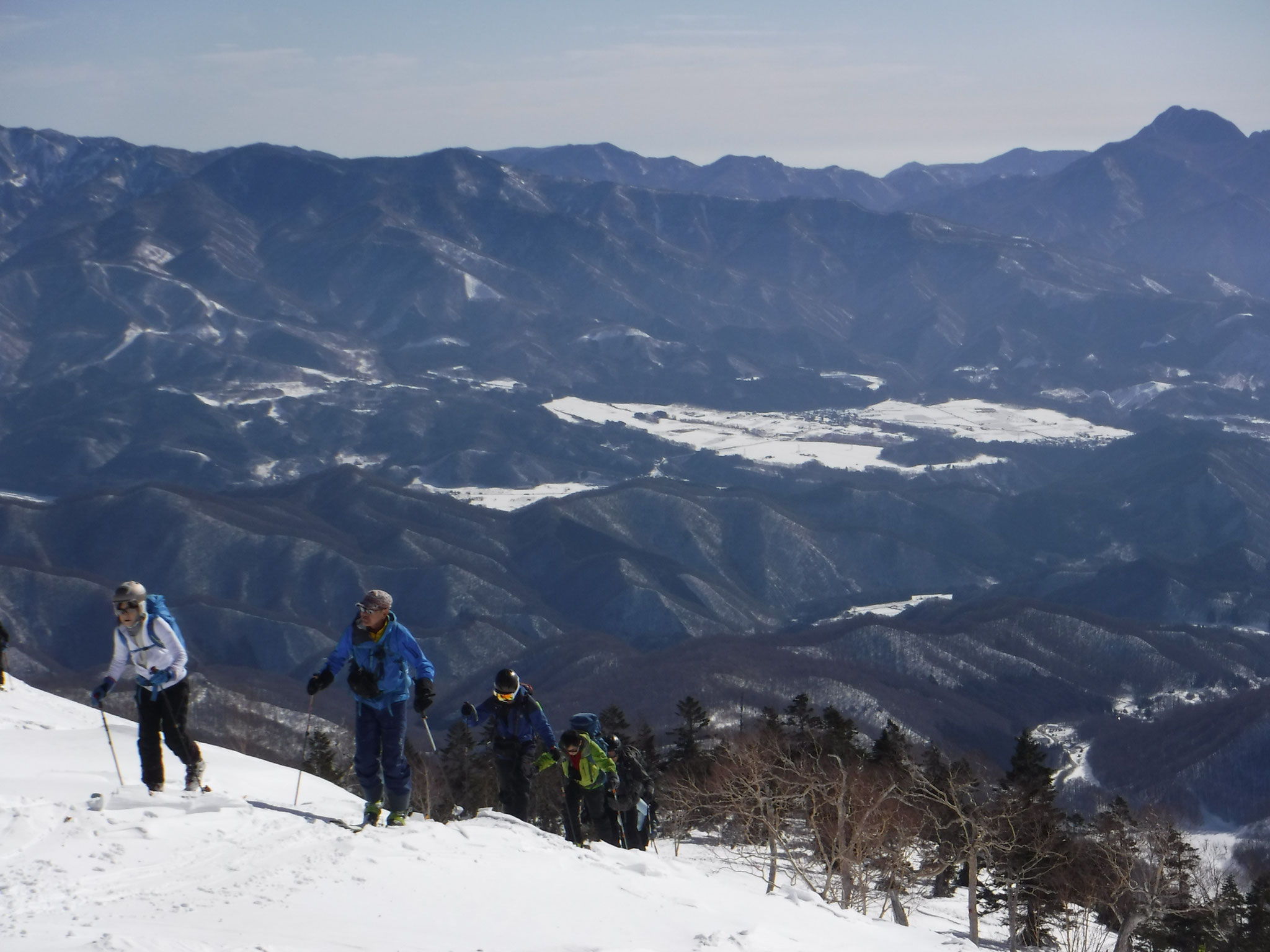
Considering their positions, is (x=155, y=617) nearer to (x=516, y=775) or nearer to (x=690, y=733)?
(x=516, y=775)

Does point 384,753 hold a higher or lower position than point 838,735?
higher

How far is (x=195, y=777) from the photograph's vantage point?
15.6 m

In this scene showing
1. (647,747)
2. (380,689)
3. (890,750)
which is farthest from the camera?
(647,747)

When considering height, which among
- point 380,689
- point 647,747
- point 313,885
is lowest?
point 647,747

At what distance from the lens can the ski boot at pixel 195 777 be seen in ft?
51.1

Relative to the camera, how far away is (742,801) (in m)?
32.4

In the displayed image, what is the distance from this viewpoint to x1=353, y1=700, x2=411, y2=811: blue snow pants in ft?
49.6

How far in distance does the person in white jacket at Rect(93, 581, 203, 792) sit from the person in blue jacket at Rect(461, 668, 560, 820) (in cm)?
416

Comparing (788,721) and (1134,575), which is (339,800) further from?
(1134,575)

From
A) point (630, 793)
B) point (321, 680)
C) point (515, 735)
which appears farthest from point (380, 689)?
point (630, 793)

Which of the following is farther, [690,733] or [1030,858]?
[690,733]

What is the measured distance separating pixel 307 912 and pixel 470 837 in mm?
3846

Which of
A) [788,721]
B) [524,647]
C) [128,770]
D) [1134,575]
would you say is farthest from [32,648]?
[1134,575]

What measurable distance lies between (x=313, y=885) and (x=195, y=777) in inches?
142
